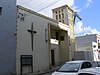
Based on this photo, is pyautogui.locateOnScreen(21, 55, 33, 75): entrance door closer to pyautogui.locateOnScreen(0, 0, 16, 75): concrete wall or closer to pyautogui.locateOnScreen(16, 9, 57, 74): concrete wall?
pyautogui.locateOnScreen(16, 9, 57, 74): concrete wall

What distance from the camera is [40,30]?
25.6 metres

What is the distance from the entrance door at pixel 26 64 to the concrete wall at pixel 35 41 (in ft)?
1.44

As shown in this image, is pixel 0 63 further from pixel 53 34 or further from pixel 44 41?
pixel 53 34

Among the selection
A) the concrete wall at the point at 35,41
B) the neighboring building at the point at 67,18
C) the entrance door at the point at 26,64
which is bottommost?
the entrance door at the point at 26,64

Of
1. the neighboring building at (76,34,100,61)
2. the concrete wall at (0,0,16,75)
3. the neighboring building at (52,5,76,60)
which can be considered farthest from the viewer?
the neighboring building at (76,34,100,61)

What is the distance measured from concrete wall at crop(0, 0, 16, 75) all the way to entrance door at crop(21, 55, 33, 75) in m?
1.41

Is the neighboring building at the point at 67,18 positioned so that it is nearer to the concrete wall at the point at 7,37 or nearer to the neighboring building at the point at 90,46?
the neighboring building at the point at 90,46

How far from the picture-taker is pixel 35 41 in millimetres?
24297

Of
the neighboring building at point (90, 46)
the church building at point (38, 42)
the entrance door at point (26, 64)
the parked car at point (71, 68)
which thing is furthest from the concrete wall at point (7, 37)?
the neighboring building at point (90, 46)

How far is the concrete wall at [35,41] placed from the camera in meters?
21.6

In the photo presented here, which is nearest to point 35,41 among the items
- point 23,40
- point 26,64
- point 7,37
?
point 23,40

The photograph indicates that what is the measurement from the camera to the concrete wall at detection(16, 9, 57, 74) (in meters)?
21.6

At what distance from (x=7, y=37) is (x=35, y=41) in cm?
511

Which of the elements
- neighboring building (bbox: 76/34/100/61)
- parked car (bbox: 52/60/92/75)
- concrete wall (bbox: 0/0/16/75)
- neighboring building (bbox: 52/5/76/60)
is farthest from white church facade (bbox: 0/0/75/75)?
neighboring building (bbox: 76/34/100/61)
